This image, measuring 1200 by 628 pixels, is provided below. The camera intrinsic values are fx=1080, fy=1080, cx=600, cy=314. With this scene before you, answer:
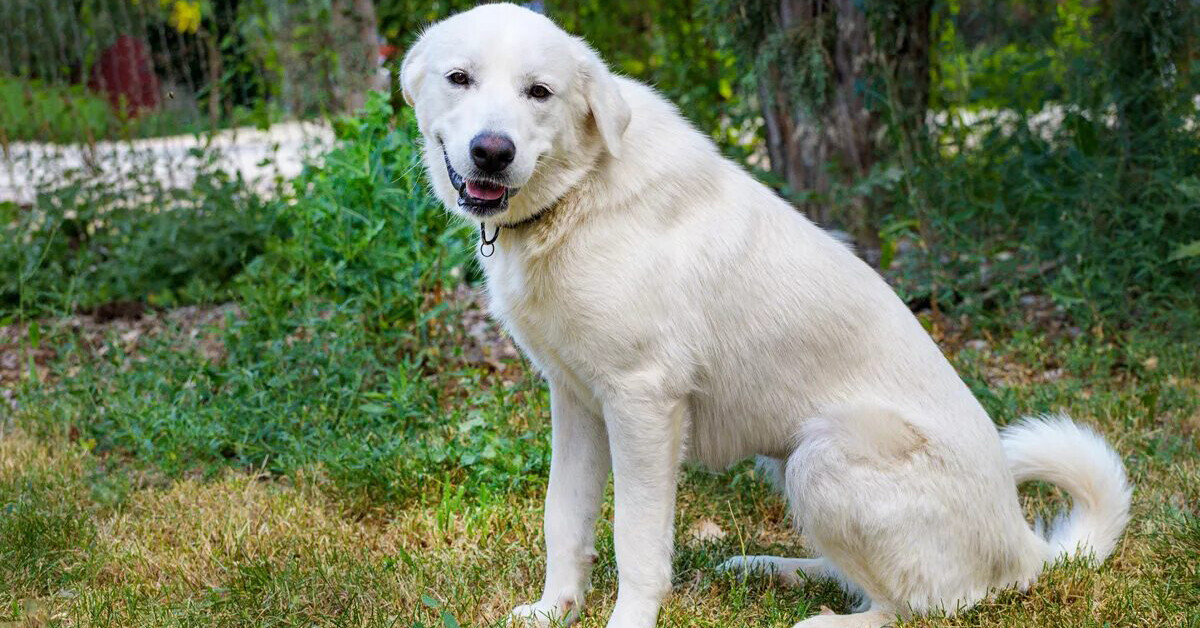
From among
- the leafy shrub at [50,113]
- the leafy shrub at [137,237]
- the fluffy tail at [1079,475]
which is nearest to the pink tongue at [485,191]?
the fluffy tail at [1079,475]

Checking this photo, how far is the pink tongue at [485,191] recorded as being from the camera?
2502mm

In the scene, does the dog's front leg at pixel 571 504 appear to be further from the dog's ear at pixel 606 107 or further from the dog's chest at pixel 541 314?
the dog's ear at pixel 606 107

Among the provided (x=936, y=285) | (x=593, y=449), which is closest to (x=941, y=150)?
(x=936, y=285)

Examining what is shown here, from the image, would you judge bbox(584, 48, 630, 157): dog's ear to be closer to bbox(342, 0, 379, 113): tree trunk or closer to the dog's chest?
the dog's chest

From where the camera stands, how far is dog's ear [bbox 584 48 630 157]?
2529 millimetres

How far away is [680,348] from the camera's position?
258 cm

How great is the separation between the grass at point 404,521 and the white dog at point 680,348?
0.70 feet

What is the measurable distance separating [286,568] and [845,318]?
1.66 m

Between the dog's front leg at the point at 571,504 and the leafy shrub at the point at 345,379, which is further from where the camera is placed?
the leafy shrub at the point at 345,379

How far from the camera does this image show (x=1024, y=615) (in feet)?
8.86

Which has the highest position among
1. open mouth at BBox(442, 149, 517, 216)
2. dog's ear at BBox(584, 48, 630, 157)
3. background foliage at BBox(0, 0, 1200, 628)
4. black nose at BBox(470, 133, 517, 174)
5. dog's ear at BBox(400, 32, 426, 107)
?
dog's ear at BBox(400, 32, 426, 107)

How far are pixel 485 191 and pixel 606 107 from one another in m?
0.35

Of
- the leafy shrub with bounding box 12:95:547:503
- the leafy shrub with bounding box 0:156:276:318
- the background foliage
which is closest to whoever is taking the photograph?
the background foliage

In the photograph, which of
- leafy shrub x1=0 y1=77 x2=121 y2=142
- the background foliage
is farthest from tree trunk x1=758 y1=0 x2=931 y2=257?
leafy shrub x1=0 y1=77 x2=121 y2=142
